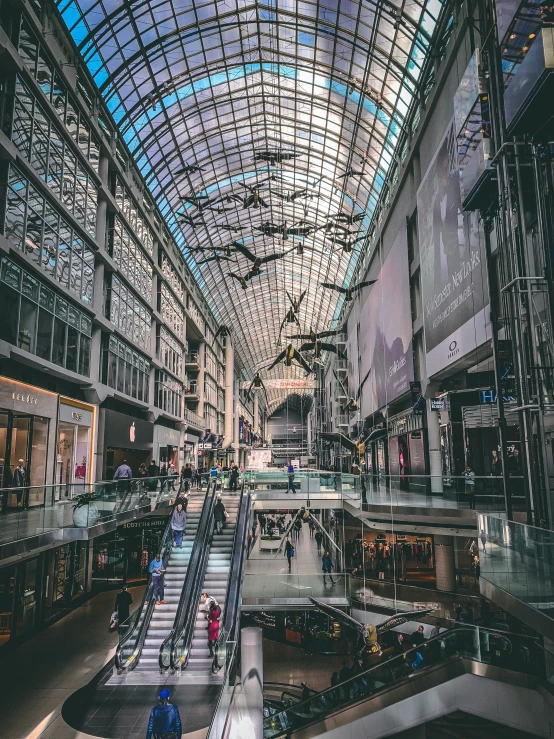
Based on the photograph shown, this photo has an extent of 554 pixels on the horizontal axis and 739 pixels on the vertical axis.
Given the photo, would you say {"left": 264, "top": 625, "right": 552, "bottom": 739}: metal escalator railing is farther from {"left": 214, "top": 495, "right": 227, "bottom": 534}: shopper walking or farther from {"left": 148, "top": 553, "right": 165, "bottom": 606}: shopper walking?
{"left": 214, "top": 495, "right": 227, "bottom": 534}: shopper walking

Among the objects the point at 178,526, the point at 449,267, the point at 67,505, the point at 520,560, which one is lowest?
the point at 178,526

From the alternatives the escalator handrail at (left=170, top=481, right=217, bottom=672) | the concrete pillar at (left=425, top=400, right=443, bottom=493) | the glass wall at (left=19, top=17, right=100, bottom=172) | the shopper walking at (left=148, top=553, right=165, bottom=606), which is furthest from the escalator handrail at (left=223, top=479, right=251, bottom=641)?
the glass wall at (left=19, top=17, right=100, bottom=172)

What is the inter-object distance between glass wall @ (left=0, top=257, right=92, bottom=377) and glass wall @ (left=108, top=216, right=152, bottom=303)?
216 inches

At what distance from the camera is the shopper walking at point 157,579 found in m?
15.7

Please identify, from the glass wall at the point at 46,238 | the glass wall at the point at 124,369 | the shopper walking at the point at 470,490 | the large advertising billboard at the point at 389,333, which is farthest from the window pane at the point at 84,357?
the shopper walking at the point at 470,490

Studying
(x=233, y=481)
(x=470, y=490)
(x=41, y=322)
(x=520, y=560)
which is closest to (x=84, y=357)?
(x=41, y=322)

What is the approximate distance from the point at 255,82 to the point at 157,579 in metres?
31.8

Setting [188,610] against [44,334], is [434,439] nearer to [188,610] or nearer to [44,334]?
[188,610]

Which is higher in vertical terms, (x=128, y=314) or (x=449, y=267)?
(x=128, y=314)

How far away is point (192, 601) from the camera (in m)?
15.3

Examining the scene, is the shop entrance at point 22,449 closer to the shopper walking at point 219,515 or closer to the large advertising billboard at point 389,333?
the shopper walking at point 219,515

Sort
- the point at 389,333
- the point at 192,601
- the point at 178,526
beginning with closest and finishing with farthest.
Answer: the point at 192,601
the point at 178,526
the point at 389,333

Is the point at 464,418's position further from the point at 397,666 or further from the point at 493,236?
the point at 397,666

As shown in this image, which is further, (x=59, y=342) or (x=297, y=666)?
(x=59, y=342)
